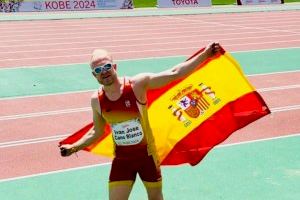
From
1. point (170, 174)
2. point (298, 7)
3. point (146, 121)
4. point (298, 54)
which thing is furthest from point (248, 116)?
point (298, 7)

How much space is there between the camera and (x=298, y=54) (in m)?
17.0

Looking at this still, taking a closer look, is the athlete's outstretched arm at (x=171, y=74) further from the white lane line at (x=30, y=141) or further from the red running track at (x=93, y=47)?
the white lane line at (x=30, y=141)

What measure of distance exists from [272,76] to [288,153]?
19.5 feet

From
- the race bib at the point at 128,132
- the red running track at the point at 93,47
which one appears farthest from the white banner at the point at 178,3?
the race bib at the point at 128,132

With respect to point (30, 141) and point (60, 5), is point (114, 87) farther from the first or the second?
point (60, 5)

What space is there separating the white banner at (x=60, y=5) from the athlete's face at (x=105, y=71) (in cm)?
2990

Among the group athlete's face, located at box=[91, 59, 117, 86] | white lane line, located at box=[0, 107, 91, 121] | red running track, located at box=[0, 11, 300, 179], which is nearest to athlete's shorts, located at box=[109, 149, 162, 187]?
athlete's face, located at box=[91, 59, 117, 86]

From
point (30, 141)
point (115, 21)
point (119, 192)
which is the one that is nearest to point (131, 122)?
point (119, 192)

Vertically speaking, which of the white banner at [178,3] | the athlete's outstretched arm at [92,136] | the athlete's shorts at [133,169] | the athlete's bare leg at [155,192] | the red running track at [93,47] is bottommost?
the red running track at [93,47]

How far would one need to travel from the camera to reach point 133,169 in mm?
4430

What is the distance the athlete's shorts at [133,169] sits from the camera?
441cm

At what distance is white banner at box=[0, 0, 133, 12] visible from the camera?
32344 mm

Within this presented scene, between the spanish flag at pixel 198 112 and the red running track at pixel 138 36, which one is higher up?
the spanish flag at pixel 198 112

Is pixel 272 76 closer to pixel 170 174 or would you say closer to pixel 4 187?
pixel 170 174
